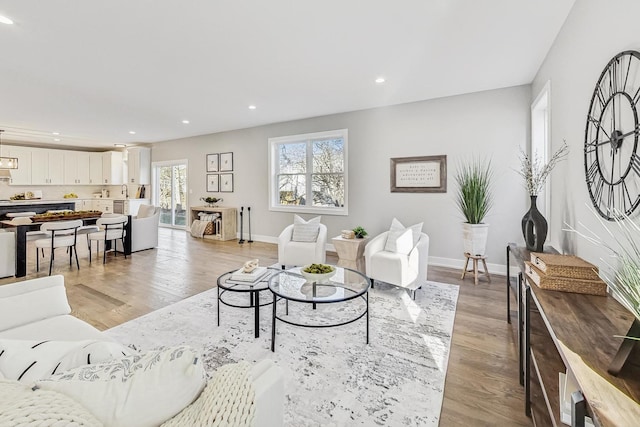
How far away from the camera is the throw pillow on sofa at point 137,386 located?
708mm

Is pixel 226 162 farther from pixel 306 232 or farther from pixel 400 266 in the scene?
pixel 400 266

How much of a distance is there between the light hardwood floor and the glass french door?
8.06ft

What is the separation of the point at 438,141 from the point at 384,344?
3.40m

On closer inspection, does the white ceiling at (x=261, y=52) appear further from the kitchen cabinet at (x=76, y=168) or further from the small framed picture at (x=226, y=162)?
the kitchen cabinet at (x=76, y=168)

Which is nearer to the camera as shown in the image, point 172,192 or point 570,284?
point 570,284

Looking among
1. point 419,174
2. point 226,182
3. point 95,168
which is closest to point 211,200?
point 226,182

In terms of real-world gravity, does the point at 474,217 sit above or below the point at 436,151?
below

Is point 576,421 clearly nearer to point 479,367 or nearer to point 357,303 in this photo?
point 479,367

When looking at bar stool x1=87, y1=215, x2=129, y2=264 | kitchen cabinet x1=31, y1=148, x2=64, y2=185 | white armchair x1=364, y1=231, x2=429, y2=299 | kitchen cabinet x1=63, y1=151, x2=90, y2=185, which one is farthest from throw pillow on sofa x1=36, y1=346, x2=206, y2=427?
kitchen cabinet x1=63, y1=151, x2=90, y2=185

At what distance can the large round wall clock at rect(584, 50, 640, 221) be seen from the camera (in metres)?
1.50

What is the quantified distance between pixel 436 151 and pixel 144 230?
221 inches

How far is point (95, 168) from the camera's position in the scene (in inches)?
380

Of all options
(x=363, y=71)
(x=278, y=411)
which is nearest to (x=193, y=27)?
(x=363, y=71)

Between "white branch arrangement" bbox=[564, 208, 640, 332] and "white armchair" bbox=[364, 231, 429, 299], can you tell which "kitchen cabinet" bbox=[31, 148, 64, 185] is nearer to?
"white armchair" bbox=[364, 231, 429, 299]
